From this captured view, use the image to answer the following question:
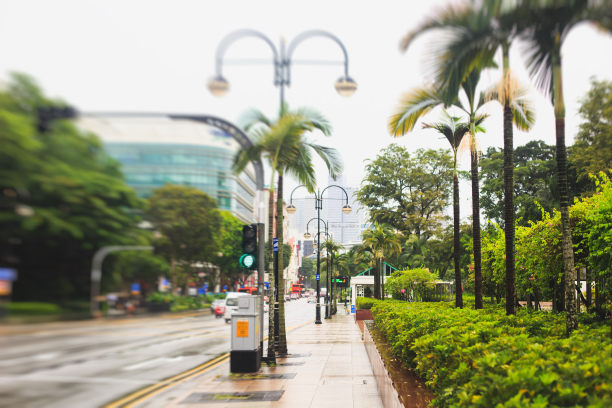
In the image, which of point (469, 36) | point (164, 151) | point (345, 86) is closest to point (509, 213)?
point (345, 86)

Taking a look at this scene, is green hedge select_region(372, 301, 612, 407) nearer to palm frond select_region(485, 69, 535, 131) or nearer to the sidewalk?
the sidewalk

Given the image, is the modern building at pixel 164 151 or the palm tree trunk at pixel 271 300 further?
the palm tree trunk at pixel 271 300

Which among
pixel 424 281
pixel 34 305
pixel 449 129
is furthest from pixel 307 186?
pixel 424 281

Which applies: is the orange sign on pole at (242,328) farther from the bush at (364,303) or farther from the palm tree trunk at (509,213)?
the bush at (364,303)

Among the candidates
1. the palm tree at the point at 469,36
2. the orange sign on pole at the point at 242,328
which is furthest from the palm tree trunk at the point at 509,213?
the orange sign on pole at the point at 242,328

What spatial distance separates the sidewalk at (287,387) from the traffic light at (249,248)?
8.75ft

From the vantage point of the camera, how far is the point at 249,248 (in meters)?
12.5

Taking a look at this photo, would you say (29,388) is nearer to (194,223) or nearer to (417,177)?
(194,223)

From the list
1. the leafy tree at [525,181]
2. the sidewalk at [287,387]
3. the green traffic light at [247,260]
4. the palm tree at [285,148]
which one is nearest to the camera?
the sidewalk at [287,387]

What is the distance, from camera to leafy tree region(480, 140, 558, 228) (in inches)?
1420

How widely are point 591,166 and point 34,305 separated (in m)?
28.2

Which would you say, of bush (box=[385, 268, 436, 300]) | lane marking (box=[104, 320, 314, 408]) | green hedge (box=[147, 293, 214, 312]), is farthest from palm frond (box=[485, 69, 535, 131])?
bush (box=[385, 268, 436, 300])

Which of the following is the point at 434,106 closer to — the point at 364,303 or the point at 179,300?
the point at 179,300

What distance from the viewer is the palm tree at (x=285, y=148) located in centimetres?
1335
